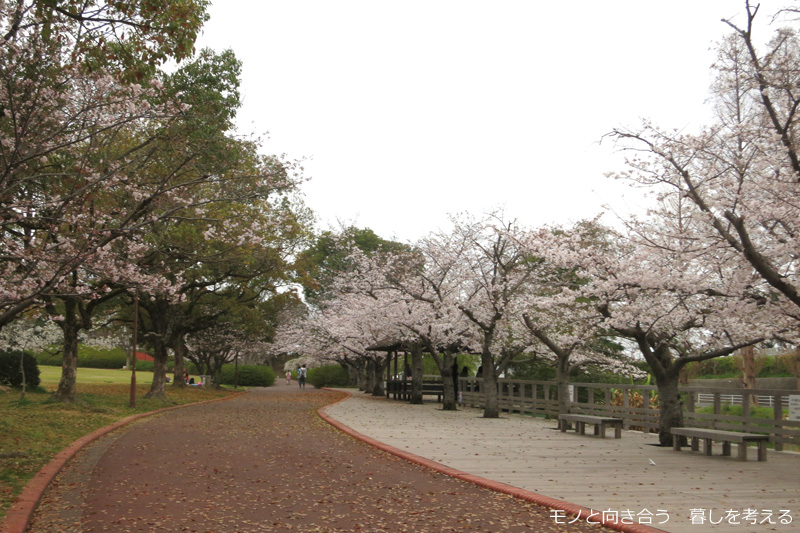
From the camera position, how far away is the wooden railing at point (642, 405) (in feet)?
39.5

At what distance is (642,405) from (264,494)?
1374 centimetres

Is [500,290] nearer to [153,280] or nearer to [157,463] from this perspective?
[153,280]

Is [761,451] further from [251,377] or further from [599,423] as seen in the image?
[251,377]

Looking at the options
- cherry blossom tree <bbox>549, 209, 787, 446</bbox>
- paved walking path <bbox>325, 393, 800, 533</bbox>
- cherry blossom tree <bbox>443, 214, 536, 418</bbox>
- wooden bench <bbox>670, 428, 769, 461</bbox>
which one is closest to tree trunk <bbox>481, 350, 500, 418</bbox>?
cherry blossom tree <bbox>443, 214, 536, 418</bbox>

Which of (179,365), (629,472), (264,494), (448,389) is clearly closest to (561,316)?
(629,472)

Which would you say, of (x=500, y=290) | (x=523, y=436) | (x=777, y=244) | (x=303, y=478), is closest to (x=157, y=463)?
(x=303, y=478)

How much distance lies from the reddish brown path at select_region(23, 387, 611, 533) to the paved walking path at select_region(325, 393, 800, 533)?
85cm

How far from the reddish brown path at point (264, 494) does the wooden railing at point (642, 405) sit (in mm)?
7056

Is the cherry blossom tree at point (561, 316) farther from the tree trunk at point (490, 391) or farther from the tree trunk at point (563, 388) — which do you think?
the tree trunk at point (490, 391)

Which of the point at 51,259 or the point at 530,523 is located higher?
the point at 51,259

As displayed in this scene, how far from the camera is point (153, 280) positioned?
1537 cm

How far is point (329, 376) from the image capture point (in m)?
51.6

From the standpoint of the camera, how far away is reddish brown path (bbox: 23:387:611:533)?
607cm

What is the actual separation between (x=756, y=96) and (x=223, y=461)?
9642 millimetres
